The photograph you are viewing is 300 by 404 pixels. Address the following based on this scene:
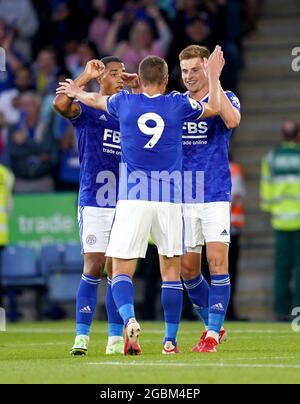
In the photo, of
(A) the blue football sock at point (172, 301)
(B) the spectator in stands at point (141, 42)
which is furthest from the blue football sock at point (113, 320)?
(B) the spectator in stands at point (141, 42)

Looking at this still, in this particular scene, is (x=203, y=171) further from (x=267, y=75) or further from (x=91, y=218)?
(x=267, y=75)

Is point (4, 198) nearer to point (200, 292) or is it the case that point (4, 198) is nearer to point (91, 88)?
point (91, 88)

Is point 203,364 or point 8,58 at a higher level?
point 8,58

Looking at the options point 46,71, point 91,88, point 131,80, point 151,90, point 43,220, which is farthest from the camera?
point 46,71

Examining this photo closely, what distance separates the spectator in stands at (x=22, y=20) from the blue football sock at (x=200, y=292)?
1136 centimetres

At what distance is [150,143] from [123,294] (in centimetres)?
121

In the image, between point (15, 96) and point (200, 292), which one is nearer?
point (200, 292)

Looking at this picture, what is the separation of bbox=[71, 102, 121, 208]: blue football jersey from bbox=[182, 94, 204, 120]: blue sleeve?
788 mm

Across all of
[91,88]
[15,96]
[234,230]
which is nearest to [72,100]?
[234,230]

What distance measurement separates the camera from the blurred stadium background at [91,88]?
19969 mm

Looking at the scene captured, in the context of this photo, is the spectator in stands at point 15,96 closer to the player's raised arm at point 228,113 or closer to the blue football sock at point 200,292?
the blue football sock at point 200,292

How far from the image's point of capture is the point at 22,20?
2367 cm

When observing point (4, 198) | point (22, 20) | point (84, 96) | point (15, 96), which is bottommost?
point (4, 198)
